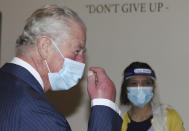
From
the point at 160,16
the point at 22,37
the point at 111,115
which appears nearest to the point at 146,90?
the point at 160,16

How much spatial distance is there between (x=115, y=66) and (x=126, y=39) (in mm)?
282

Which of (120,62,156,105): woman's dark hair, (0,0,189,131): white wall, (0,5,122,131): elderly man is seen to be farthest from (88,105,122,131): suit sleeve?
(0,0,189,131): white wall

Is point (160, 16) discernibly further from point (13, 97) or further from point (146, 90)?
point (13, 97)

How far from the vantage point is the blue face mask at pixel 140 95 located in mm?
2553

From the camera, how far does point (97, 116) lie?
1.32 meters

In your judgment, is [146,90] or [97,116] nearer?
[97,116]

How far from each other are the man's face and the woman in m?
1.28

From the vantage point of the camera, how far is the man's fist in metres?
1.40

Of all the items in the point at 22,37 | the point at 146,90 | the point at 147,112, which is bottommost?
the point at 147,112

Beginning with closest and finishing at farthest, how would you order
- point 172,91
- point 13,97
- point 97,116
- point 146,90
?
1. point 13,97
2. point 97,116
3. point 146,90
4. point 172,91

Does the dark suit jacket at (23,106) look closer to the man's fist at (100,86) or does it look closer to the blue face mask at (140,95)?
the man's fist at (100,86)

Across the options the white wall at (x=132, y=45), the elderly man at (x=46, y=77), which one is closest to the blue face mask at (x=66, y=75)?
the elderly man at (x=46, y=77)

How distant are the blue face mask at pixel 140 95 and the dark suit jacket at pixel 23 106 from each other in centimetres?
141

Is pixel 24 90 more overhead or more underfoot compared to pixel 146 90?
more overhead
